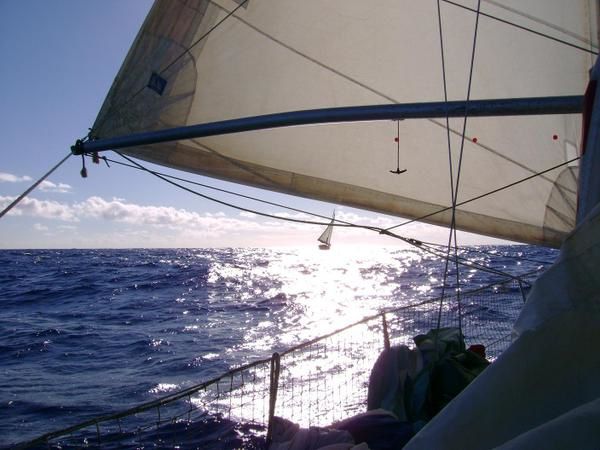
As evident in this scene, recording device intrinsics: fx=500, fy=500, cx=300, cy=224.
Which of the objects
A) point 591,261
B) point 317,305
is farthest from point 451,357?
point 317,305

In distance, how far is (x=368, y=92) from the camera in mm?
4098

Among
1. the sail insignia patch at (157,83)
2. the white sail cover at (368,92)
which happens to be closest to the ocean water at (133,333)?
the white sail cover at (368,92)

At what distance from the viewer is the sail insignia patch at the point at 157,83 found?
146 inches

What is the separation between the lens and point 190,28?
148 inches

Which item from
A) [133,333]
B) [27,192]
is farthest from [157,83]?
[133,333]

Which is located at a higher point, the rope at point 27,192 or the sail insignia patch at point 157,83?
the sail insignia patch at point 157,83

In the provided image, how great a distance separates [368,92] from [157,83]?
167cm

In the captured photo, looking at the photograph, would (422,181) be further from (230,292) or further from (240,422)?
(230,292)

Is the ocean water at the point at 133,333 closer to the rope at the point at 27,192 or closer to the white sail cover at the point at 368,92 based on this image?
the white sail cover at the point at 368,92

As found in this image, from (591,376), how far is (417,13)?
331cm

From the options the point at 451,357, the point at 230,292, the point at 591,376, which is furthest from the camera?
the point at 230,292

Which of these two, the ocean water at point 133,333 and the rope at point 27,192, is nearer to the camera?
the rope at point 27,192

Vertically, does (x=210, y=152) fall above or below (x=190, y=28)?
below

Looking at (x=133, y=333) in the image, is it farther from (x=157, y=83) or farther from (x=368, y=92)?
(x=368, y=92)
